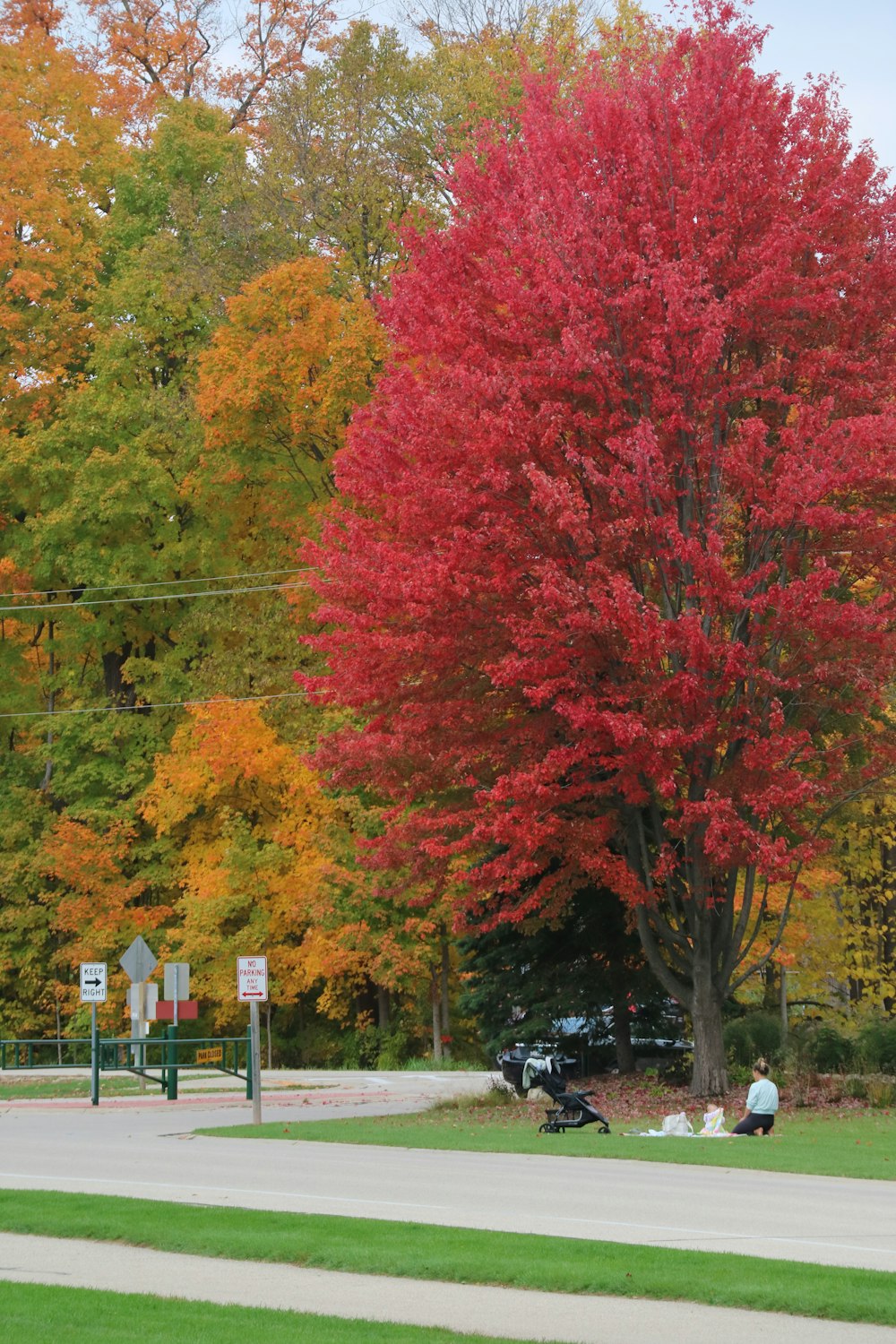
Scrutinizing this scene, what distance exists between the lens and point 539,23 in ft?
144

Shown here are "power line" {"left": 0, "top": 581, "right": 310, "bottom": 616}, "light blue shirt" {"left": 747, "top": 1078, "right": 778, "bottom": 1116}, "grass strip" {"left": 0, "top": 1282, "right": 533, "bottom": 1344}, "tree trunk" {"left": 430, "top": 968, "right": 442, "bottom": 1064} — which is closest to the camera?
"grass strip" {"left": 0, "top": 1282, "right": 533, "bottom": 1344}

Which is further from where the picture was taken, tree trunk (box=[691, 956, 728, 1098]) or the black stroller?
tree trunk (box=[691, 956, 728, 1098])

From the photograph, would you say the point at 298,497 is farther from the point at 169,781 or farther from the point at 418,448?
the point at 418,448

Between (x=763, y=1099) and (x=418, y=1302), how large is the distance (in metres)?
10.5

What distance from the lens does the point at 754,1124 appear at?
63.7ft

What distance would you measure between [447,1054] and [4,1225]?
95.9 feet

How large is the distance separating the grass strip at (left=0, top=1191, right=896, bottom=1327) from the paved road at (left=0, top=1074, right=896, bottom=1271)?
0.59 metres

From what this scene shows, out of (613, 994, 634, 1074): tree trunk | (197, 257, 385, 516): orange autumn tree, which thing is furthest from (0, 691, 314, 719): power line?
(613, 994, 634, 1074): tree trunk

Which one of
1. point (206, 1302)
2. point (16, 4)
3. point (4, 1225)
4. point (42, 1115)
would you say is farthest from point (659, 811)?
point (16, 4)

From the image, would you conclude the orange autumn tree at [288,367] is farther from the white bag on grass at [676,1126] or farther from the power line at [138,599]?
the white bag on grass at [676,1126]

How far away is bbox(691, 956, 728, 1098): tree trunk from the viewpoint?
23.6m

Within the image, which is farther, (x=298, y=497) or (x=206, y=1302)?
(x=298, y=497)

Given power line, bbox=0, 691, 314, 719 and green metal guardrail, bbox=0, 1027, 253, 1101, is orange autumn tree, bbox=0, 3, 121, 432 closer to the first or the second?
power line, bbox=0, 691, 314, 719

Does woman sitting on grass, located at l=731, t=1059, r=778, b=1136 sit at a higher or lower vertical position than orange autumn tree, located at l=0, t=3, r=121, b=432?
lower
